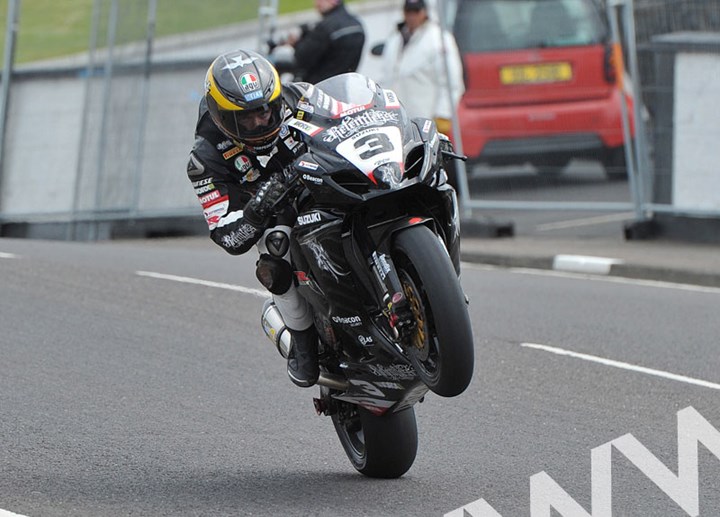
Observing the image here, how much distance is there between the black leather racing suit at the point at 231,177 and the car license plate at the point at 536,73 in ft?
30.5

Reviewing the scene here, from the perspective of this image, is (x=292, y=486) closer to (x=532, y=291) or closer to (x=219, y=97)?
(x=219, y=97)

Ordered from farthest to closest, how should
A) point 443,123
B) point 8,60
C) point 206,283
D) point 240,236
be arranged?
point 8,60 → point 443,123 → point 206,283 → point 240,236

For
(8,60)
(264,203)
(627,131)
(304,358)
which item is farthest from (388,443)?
(8,60)

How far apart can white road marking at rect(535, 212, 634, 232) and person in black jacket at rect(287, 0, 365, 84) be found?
109 inches

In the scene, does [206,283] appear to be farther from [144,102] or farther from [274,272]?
[274,272]

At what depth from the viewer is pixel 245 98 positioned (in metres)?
6.09

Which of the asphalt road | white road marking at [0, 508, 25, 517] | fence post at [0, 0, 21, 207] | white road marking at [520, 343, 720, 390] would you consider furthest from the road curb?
white road marking at [0, 508, 25, 517]

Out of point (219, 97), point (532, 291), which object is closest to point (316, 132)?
point (219, 97)

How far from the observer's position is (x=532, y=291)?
473 inches

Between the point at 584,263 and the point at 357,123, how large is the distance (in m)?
7.65

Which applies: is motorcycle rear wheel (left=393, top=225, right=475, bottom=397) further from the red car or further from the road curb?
the red car

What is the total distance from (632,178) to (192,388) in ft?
24.6

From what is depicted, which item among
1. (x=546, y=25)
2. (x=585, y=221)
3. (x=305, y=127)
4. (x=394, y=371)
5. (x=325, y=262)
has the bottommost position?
(x=585, y=221)

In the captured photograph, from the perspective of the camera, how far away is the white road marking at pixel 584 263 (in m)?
13.2
